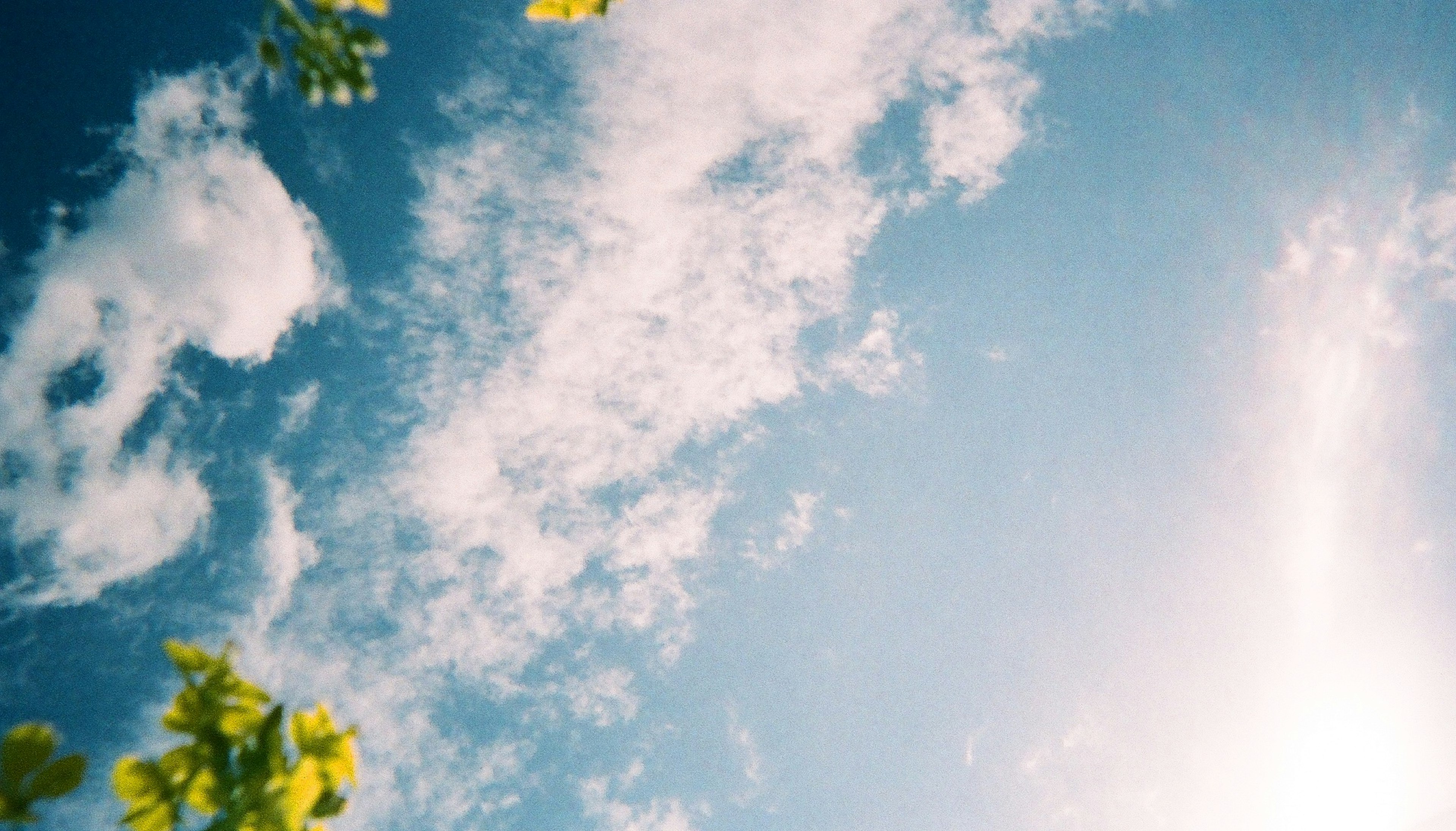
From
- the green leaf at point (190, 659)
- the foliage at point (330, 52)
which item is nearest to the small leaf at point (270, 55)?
the foliage at point (330, 52)

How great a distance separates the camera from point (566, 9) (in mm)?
2369

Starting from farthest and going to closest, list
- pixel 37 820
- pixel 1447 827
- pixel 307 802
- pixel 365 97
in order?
pixel 1447 827 → pixel 365 97 → pixel 307 802 → pixel 37 820

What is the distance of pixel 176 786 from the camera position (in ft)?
5.66

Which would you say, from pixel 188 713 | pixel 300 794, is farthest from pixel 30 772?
pixel 300 794

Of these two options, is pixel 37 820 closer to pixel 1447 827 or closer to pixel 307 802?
pixel 307 802

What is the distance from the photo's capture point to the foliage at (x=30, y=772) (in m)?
1.46

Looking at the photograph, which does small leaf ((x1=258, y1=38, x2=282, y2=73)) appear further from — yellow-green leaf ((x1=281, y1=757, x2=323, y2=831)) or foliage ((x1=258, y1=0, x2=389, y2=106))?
yellow-green leaf ((x1=281, y1=757, x2=323, y2=831))

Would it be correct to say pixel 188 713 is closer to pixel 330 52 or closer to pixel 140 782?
pixel 140 782

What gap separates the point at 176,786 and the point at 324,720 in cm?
39

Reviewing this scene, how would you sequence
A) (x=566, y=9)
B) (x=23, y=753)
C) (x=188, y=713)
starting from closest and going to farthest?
(x=23, y=753), (x=188, y=713), (x=566, y=9)

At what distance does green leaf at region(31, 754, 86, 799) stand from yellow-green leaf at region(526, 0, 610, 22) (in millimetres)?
2320

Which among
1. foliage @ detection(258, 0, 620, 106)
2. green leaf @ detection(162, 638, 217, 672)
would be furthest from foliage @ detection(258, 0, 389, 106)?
green leaf @ detection(162, 638, 217, 672)

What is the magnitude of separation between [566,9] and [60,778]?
98.1 inches

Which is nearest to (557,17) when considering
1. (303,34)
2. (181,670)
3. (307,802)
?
(303,34)
